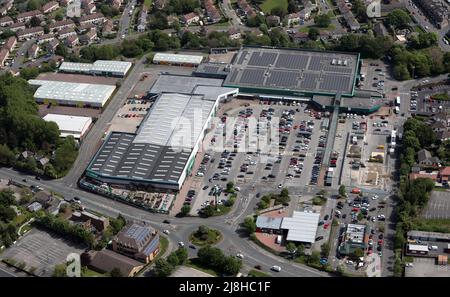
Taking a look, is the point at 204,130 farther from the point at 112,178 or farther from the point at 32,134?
the point at 32,134

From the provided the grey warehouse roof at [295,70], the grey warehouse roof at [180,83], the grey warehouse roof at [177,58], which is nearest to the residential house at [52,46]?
the grey warehouse roof at [177,58]

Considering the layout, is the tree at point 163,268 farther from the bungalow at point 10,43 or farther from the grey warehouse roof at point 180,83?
the bungalow at point 10,43

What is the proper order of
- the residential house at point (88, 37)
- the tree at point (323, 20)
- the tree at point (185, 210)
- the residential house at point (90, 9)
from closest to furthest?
the tree at point (185, 210) < the residential house at point (88, 37) < the tree at point (323, 20) < the residential house at point (90, 9)

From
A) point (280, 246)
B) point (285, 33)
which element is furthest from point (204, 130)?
point (285, 33)

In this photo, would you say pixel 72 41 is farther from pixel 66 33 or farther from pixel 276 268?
pixel 276 268

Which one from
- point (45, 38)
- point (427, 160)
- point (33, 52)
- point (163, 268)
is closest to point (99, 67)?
point (33, 52)

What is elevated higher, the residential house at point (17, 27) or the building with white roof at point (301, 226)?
the building with white roof at point (301, 226)

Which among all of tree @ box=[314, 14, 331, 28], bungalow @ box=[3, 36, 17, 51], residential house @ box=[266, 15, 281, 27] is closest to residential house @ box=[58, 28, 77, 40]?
bungalow @ box=[3, 36, 17, 51]
